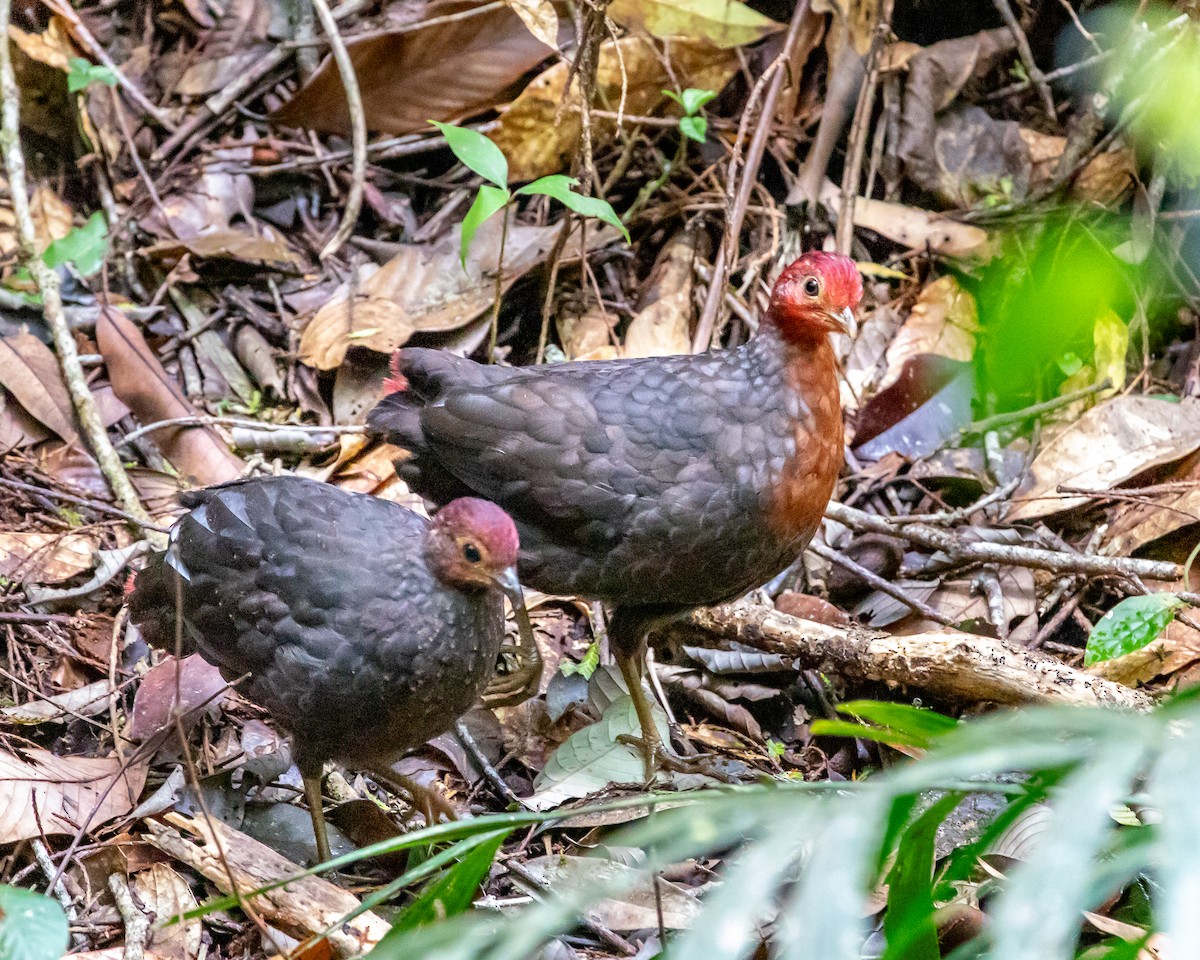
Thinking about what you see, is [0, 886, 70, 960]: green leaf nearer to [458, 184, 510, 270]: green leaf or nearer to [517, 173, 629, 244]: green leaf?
[458, 184, 510, 270]: green leaf

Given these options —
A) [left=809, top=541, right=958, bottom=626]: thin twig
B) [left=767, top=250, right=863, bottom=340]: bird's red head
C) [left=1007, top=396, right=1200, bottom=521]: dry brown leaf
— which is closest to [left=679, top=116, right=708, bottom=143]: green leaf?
[left=767, top=250, right=863, bottom=340]: bird's red head

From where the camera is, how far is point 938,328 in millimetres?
5195

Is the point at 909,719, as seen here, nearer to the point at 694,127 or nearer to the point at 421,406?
the point at 421,406

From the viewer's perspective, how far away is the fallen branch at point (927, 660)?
3.52 m

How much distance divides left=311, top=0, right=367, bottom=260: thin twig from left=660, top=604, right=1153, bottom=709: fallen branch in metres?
2.33

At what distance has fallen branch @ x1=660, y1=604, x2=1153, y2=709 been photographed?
352 centimetres

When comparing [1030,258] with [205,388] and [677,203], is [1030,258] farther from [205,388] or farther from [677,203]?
[205,388]

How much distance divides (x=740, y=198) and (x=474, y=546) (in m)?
2.32

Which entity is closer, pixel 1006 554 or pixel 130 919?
pixel 130 919

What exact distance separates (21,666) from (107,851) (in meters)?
0.85

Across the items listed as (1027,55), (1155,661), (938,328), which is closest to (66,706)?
(1155,661)

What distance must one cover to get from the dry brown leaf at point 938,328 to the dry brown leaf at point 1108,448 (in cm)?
64

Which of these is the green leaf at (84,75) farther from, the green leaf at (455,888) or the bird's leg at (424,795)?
the green leaf at (455,888)

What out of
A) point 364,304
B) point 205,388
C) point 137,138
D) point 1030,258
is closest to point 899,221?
point 1030,258
